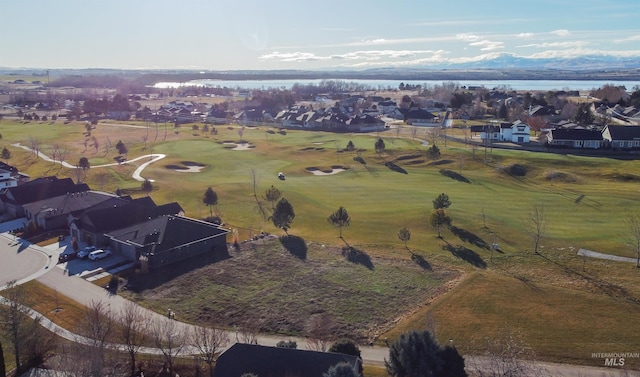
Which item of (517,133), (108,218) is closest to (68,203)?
(108,218)

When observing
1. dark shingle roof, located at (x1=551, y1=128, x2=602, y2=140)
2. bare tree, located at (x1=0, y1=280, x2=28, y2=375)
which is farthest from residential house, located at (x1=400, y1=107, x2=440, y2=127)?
bare tree, located at (x1=0, y1=280, x2=28, y2=375)

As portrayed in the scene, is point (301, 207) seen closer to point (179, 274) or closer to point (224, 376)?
point (179, 274)

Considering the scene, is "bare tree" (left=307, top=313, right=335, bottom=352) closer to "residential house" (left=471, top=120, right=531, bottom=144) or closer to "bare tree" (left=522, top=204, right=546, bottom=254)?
"bare tree" (left=522, top=204, right=546, bottom=254)

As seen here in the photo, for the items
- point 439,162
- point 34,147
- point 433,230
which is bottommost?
point 433,230

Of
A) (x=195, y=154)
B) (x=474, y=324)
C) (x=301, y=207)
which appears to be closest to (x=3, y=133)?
(x=195, y=154)

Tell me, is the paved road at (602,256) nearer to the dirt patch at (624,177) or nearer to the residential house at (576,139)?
the dirt patch at (624,177)

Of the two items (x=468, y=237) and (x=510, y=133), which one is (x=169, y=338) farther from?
(x=510, y=133)
